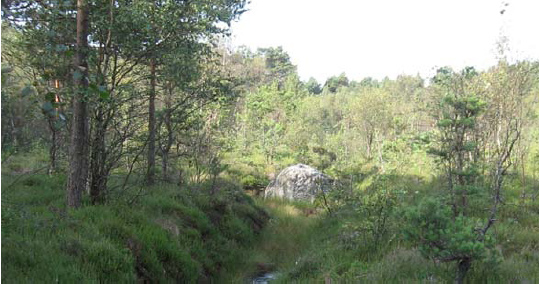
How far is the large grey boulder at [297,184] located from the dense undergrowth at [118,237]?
7.98 m

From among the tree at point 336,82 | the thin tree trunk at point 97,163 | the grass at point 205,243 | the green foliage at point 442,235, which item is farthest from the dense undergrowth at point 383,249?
the tree at point 336,82

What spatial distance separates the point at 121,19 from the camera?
7.38 metres

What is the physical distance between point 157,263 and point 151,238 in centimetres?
58

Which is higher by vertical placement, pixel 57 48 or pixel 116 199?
pixel 57 48

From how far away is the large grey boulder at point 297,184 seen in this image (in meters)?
19.4

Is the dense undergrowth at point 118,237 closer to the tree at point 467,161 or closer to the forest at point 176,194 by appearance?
the forest at point 176,194

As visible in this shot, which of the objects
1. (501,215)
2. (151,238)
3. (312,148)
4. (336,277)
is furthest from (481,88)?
(312,148)

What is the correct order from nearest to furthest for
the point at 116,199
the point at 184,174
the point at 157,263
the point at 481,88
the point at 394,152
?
the point at 157,263, the point at 116,199, the point at 481,88, the point at 184,174, the point at 394,152

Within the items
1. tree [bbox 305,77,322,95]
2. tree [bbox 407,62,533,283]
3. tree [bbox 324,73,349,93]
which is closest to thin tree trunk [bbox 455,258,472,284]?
tree [bbox 407,62,533,283]

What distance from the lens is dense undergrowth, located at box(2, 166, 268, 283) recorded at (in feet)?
16.3

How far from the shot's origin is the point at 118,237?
6539mm

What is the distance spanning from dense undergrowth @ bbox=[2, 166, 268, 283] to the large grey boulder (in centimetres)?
798

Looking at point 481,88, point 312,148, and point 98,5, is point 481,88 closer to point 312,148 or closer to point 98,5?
point 98,5

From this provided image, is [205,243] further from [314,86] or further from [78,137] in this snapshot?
[314,86]
